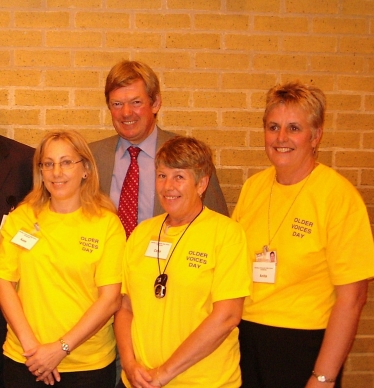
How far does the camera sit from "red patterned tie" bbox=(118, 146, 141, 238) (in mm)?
2631

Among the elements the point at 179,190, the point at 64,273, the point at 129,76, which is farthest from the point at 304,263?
the point at 129,76

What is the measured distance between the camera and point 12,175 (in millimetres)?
2590

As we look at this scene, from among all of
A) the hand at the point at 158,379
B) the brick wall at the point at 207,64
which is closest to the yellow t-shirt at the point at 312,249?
the hand at the point at 158,379

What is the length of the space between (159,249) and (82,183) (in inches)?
21.2

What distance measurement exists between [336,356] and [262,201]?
677mm

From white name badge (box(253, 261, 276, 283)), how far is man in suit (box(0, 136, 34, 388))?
1.17 meters

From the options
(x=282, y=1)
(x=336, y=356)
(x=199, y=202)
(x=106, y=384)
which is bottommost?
(x=106, y=384)

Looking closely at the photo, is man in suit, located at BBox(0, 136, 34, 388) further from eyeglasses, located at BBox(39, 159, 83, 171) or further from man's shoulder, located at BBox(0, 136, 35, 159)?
eyeglasses, located at BBox(39, 159, 83, 171)

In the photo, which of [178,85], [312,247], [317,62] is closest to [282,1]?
[317,62]

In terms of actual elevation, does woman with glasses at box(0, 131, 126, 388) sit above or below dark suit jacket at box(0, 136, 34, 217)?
below

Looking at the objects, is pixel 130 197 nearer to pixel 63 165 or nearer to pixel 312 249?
pixel 63 165

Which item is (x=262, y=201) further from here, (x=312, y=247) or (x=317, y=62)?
(x=317, y=62)

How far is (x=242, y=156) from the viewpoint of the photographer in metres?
3.25

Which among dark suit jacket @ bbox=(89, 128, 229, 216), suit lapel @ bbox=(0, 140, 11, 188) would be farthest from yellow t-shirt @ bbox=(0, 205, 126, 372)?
dark suit jacket @ bbox=(89, 128, 229, 216)
